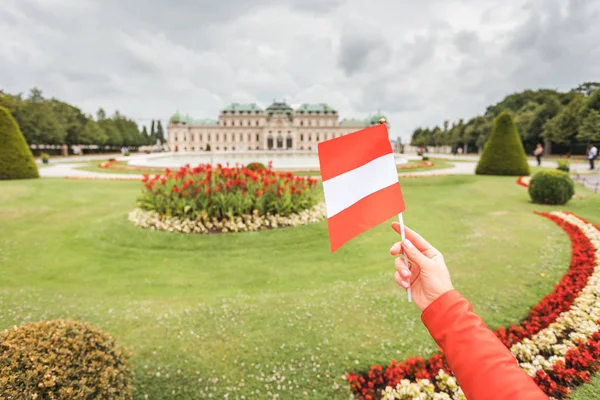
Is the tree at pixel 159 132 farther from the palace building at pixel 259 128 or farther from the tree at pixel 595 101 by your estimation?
the tree at pixel 595 101

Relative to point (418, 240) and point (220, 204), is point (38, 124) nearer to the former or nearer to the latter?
point (220, 204)

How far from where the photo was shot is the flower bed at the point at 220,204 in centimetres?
791

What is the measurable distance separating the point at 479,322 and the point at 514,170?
20.1 metres

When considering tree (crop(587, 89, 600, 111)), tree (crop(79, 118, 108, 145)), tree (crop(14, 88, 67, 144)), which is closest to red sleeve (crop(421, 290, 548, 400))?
tree (crop(587, 89, 600, 111))

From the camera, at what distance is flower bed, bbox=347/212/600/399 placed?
2650 millimetres

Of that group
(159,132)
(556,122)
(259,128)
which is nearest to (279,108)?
(259,128)

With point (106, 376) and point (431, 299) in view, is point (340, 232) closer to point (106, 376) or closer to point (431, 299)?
point (431, 299)

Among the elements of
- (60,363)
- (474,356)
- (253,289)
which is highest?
(474,356)

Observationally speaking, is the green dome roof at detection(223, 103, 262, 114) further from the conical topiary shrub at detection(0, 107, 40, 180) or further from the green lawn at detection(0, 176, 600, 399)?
the green lawn at detection(0, 176, 600, 399)

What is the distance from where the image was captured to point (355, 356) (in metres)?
3.51

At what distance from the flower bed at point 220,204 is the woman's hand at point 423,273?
6310mm

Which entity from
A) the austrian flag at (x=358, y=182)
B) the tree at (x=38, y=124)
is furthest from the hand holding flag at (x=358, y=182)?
the tree at (x=38, y=124)

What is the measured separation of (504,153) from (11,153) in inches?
945

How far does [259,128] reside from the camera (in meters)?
97.6
